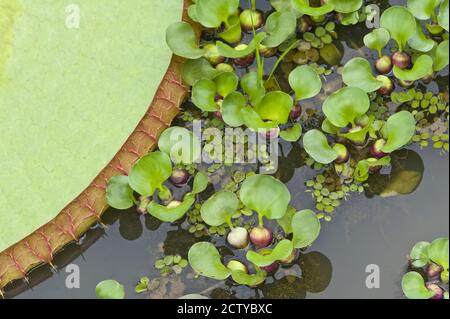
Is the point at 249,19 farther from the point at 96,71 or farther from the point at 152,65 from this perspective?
the point at 96,71

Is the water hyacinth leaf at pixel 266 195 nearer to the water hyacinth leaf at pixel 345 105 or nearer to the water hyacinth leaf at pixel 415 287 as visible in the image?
the water hyacinth leaf at pixel 345 105

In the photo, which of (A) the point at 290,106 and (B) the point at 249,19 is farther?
(B) the point at 249,19

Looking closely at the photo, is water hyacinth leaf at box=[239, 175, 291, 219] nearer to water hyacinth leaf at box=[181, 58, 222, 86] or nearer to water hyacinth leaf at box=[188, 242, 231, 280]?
water hyacinth leaf at box=[188, 242, 231, 280]

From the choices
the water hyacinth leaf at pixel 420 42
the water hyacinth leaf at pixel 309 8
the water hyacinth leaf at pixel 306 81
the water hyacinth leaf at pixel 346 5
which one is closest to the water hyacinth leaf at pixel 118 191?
the water hyacinth leaf at pixel 306 81

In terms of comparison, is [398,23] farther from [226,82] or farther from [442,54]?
[226,82]

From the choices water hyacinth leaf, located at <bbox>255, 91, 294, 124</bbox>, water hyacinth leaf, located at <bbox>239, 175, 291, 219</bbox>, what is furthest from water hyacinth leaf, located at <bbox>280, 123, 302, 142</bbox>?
water hyacinth leaf, located at <bbox>239, 175, 291, 219</bbox>

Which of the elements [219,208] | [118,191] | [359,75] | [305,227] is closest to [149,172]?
[118,191]

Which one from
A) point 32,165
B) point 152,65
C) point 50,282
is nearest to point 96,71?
point 152,65
